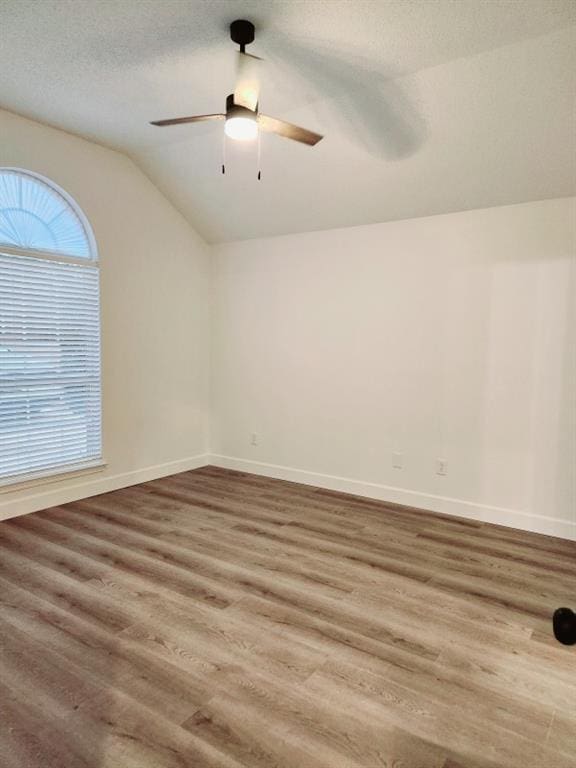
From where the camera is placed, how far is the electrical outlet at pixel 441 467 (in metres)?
4.04

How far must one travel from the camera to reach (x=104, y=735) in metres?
1.66

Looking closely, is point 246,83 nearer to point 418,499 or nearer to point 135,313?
point 135,313

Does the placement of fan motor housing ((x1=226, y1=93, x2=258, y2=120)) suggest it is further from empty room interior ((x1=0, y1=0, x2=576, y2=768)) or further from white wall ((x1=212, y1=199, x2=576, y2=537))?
white wall ((x1=212, y1=199, x2=576, y2=537))

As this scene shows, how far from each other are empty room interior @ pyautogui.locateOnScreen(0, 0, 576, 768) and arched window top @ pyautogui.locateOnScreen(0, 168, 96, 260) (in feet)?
0.07

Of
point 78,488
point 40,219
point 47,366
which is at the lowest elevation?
point 78,488

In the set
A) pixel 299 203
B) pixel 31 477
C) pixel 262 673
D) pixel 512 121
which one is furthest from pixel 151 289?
pixel 262 673

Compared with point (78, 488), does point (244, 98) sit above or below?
above

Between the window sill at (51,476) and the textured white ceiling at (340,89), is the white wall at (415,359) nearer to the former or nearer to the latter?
the textured white ceiling at (340,89)

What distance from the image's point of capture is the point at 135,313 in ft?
14.9

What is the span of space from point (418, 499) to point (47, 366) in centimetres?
326

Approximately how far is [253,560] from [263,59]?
2.95 m

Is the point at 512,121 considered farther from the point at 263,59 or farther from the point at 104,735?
the point at 104,735

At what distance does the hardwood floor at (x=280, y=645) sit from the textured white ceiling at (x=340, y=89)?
8.68ft

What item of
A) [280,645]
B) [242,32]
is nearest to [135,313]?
[242,32]
